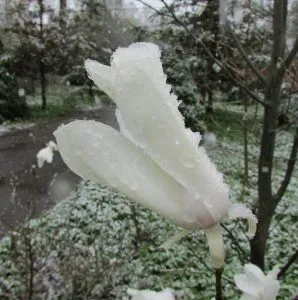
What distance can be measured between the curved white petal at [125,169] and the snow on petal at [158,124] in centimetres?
1

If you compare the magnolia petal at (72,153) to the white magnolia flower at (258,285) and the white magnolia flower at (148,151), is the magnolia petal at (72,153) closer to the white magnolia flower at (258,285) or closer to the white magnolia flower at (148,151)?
the white magnolia flower at (148,151)

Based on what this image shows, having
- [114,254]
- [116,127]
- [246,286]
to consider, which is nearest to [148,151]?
[246,286]

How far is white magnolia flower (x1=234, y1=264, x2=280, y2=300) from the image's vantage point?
49 centimetres

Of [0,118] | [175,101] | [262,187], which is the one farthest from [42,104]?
[175,101]

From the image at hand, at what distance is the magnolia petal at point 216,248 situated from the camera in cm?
45

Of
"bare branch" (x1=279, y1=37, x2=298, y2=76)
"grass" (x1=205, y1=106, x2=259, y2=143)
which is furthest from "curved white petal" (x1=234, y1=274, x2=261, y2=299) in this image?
"grass" (x1=205, y1=106, x2=259, y2=143)

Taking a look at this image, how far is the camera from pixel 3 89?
1306 centimetres

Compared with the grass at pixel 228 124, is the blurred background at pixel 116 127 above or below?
above

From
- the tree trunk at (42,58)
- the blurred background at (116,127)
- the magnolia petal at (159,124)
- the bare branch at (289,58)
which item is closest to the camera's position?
the magnolia petal at (159,124)

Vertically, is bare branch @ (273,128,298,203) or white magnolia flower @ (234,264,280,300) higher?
white magnolia flower @ (234,264,280,300)

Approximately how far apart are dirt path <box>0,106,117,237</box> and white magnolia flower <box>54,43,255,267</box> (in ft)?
12.8

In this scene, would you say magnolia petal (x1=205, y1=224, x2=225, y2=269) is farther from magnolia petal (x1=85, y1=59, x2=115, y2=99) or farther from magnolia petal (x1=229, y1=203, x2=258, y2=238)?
magnolia petal (x1=85, y1=59, x2=115, y2=99)

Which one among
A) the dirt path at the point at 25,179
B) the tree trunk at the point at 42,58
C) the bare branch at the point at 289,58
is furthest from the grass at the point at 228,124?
the bare branch at the point at 289,58

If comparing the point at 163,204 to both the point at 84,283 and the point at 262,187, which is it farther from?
the point at 84,283
